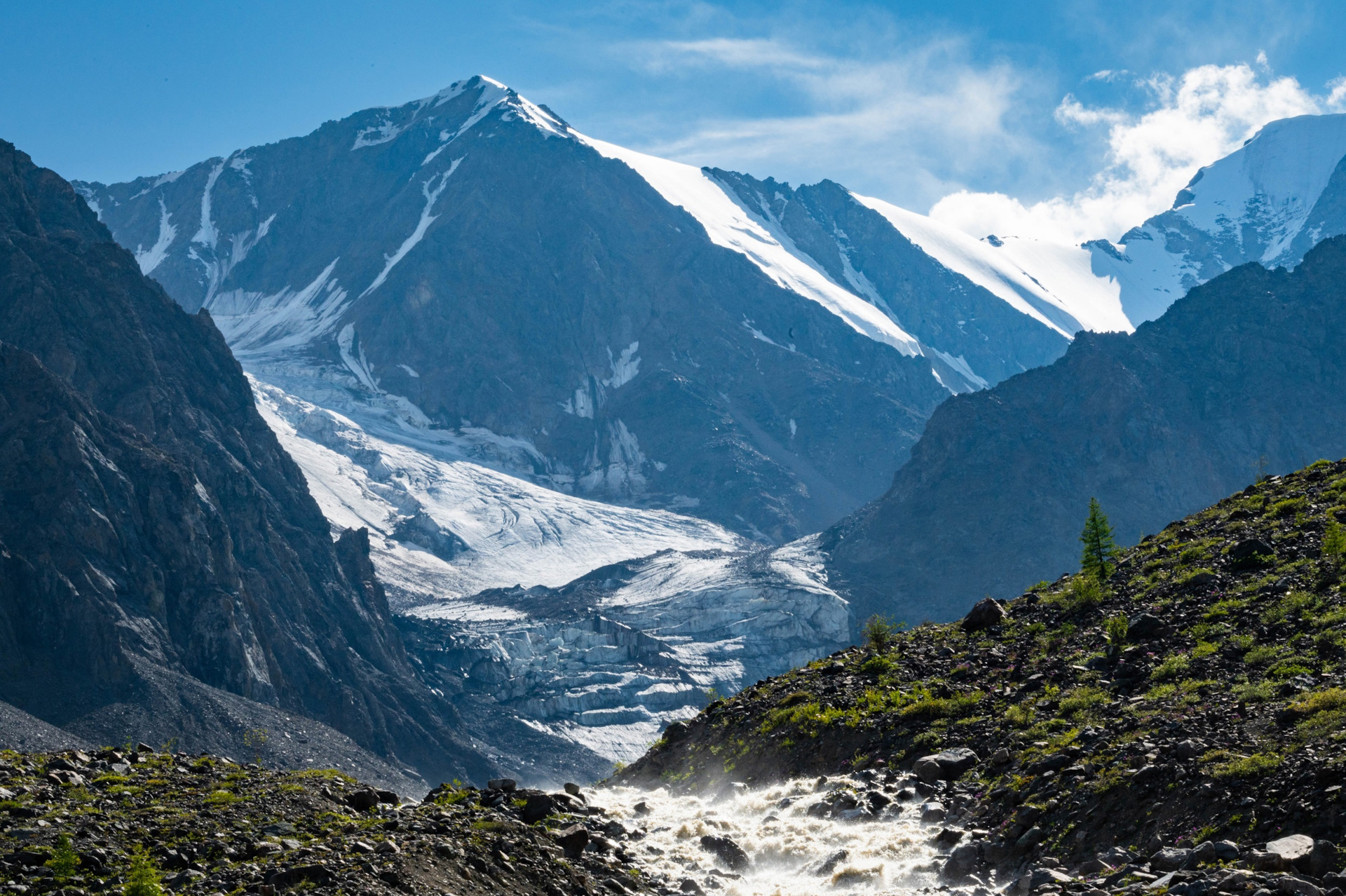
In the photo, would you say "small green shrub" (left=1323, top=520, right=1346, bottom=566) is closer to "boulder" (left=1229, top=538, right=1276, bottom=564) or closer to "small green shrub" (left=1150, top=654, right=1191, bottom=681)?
"boulder" (left=1229, top=538, right=1276, bottom=564)

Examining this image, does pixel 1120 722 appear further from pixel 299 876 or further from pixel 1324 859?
pixel 299 876

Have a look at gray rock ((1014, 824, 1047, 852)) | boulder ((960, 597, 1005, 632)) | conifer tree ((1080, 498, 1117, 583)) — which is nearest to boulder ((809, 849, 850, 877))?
gray rock ((1014, 824, 1047, 852))

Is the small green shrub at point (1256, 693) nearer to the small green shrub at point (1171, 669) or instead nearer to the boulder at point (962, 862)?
the small green shrub at point (1171, 669)

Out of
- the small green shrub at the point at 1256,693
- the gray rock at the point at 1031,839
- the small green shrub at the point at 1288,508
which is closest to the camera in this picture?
the gray rock at the point at 1031,839

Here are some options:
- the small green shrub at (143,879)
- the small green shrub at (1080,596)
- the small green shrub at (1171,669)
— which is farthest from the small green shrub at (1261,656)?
the small green shrub at (143,879)

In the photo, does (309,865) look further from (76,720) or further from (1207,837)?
(76,720)
